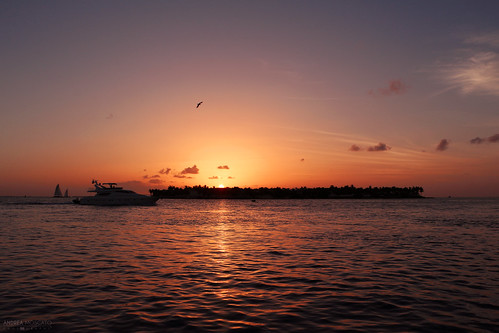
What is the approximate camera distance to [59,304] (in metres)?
13.0

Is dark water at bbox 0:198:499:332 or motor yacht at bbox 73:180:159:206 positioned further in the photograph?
motor yacht at bbox 73:180:159:206

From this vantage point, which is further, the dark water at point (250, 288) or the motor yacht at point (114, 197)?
the motor yacht at point (114, 197)

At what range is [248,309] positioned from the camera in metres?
12.4

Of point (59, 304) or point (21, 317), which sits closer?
point (21, 317)

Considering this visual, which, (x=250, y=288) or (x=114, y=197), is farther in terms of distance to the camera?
(x=114, y=197)

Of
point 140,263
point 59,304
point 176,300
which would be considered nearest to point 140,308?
point 176,300

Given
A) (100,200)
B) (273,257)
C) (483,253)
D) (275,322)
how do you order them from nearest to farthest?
(275,322)
(273,257)
(483,253)
(100,200)

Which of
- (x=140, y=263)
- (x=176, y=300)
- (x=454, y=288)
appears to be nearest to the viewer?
(x=176, y=300)

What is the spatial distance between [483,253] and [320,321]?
19.9 metres

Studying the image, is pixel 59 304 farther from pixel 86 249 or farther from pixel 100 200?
pixel 100 200

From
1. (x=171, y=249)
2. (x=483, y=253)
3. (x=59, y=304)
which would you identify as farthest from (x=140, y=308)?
(x=483, y=253)

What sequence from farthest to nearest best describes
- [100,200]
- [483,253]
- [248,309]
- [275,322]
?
[100,200] < [483,253] < [248,309] < [275,322]

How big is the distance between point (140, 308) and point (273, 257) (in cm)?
1215

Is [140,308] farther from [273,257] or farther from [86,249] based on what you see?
[86,249]
